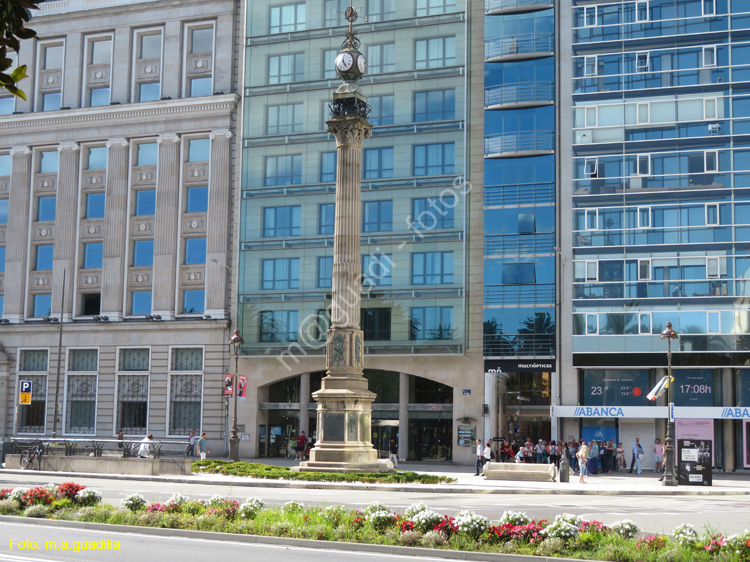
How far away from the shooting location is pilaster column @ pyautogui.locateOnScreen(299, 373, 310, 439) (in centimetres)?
5634

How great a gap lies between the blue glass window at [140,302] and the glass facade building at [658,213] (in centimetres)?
2666

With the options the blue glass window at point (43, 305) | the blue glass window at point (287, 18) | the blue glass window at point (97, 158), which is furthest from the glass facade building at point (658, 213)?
the blue glass window at point (43, 305)

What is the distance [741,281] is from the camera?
4841 cm

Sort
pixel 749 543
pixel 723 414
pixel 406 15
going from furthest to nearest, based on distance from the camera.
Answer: pixel 406 15
pixel 723 414
pixel 749 543

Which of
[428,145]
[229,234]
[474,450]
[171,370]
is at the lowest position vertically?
[474,450]

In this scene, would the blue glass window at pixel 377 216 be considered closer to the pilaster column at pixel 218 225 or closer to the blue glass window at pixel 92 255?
the pilaster column at pixel 218 225

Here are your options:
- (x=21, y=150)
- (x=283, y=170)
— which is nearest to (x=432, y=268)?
(x=283, y=170)

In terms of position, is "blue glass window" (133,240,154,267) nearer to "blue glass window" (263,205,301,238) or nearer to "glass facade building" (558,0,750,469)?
"blue glass window" (263,205,301,238)

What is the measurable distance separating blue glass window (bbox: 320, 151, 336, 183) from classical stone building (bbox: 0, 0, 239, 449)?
6.24 meters

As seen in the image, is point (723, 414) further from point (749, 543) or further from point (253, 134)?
point (749, 543)

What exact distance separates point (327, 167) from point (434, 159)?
6820 millimetres

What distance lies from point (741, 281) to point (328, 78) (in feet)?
88.3

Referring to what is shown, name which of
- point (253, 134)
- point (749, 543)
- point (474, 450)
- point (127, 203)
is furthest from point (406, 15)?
point (749, 543)

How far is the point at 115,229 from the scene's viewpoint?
61.4 m
